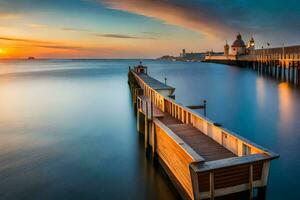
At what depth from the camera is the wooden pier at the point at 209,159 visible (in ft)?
25.0

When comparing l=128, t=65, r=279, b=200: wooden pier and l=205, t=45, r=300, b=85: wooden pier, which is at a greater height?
l=205, t=45, r=300, b=85: wooden pier

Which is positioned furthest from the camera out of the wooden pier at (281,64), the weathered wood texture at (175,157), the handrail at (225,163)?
the wooden pier at (281,64)

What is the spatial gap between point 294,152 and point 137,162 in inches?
311

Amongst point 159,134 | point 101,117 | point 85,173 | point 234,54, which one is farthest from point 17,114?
point 234,54

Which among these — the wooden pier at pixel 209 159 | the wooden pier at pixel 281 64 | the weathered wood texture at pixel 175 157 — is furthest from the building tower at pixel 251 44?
the weathered wood texture at pixel 175 157

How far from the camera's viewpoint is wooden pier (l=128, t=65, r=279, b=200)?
7634 millimetres

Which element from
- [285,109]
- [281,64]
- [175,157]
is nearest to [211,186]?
[175,157]

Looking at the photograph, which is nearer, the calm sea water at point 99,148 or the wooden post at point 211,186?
the wooden post at point 211,186

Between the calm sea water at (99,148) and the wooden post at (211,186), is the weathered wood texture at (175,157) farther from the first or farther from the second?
the calm sea water at (99,148)

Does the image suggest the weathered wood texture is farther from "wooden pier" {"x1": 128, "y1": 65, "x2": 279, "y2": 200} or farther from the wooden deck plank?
the wooden deck plank

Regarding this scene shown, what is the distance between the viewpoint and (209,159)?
9.03m

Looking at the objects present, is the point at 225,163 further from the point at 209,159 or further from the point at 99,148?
the point at 99,148

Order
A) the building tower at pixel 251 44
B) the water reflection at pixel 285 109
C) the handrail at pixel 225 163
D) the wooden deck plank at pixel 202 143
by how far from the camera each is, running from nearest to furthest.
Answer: the handrail at pixel 225 163 < the wooden deck plank at pixel 202 143 < the water reflection at pixel 285 109 < the building tower at pixel 251 44

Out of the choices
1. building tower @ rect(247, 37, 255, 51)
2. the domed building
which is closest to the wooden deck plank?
the domed building
